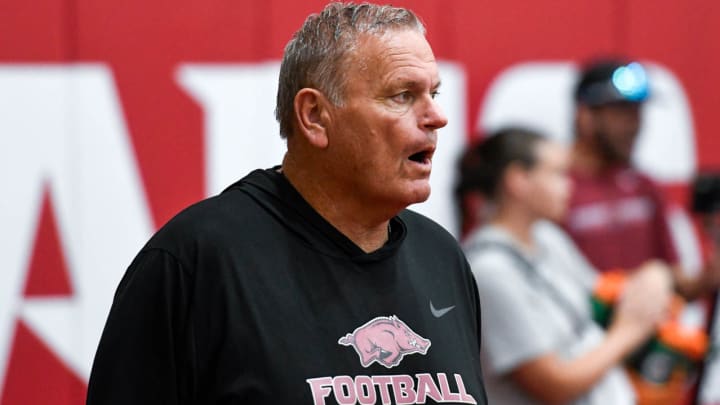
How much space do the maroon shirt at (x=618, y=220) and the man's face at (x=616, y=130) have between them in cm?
6

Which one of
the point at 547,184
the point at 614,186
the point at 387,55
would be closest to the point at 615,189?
the point at 614,186

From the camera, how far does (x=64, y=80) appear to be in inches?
116

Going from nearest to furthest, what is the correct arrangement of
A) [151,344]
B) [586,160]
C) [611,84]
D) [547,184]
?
1. [151,344]
2. [547,184]
3. [611,84]
4. [586,160]

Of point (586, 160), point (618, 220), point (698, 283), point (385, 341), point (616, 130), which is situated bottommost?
point (698, 283)

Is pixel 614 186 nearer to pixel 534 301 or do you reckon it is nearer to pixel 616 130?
pixel 616 130

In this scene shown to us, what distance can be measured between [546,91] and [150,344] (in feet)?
7.79

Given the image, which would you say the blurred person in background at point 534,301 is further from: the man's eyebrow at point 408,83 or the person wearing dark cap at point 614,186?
the man's eyebrow at point 408,83

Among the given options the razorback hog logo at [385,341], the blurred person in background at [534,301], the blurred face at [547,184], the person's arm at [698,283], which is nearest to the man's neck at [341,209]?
the razorback hog logo at [385,341]

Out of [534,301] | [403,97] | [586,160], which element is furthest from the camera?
[586,160]

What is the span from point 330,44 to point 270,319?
0.35 m

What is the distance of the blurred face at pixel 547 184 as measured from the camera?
288 centimetres

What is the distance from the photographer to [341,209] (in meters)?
1.56

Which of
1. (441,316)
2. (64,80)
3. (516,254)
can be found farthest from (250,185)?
(64,80)

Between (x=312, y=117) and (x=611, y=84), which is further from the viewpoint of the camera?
(x=611, y=84)
